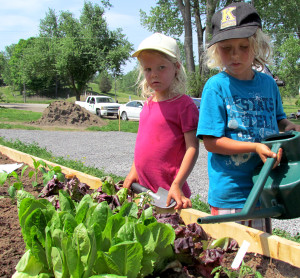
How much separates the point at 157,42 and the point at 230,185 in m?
0.97

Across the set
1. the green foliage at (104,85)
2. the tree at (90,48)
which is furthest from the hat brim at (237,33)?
the green foliage at (104,85)

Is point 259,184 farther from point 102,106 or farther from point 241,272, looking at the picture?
point 102,106

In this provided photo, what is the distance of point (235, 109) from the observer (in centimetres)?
178

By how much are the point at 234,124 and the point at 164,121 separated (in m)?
0.55

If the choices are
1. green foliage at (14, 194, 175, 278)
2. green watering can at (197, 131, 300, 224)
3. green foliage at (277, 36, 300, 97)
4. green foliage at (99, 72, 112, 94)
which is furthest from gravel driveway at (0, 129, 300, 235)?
green foliage at (99, 72, 112, 94)

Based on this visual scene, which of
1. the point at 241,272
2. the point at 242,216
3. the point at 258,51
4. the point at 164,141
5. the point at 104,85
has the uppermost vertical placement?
the point at 104,85

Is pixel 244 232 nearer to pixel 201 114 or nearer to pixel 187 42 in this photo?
pixel 201 114

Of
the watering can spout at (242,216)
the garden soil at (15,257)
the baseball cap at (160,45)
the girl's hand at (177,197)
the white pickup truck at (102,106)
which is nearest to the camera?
the watering can spout at (242,216)

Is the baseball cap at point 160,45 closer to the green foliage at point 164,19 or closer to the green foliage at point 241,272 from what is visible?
the green foliage at point 241,272

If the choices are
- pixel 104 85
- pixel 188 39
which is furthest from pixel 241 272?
pixel 104 85

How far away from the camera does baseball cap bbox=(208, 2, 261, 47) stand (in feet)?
5.51

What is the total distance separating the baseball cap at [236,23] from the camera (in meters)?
1.68

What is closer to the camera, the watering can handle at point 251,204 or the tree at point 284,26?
the watering can handle at point 251,204

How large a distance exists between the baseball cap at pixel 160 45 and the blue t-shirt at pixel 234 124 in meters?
0.41
